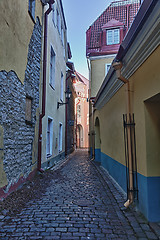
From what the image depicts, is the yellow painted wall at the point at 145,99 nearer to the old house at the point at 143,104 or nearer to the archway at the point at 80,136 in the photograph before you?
the old house at the point at 143,104

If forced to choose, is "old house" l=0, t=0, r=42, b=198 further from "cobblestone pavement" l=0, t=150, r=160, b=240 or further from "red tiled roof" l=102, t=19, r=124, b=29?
"red tiled roof" l=102, t=19, r=124, b=29

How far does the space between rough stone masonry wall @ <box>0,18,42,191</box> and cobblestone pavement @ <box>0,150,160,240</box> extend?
1037 mm

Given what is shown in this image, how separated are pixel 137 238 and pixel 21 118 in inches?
153

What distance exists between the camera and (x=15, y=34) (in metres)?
4.66

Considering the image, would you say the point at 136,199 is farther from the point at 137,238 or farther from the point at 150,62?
the point at 150,62

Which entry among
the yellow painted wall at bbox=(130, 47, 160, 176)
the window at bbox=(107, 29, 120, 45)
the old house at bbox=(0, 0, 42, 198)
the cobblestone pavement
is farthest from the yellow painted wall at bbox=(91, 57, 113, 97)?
the yellow painted wall at bbox=(130, 47, 160, 176)

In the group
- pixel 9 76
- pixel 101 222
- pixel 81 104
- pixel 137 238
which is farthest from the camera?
pixel 81 104

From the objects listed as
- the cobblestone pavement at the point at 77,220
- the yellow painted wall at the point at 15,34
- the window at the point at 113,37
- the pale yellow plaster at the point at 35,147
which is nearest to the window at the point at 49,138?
the pale yellow plaster at the point at 35,147

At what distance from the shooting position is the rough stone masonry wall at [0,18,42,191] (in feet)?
13.8

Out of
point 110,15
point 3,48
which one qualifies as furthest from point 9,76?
point 110,15

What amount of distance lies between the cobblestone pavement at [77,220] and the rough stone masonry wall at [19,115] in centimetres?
104

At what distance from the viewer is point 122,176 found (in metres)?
4.92

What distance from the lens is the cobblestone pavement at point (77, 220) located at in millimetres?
2775

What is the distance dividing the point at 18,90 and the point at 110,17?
10.9 m
